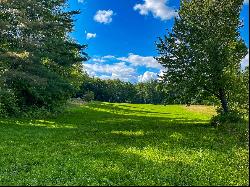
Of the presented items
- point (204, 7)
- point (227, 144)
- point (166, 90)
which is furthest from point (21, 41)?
point (227, 144)

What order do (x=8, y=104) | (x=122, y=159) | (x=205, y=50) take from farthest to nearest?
(x=8, y=104)
(x=205, y=50)
(x=122, y=159)

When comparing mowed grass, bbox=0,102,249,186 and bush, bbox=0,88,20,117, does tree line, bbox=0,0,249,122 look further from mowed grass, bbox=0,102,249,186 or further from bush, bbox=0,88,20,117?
mowed grass, bbox=0,102,249,186

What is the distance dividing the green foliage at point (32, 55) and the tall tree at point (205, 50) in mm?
14578

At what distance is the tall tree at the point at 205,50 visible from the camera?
153 feet

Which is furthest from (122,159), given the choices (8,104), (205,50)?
(8,104)

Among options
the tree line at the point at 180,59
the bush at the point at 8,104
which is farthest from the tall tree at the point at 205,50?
the bush at the point at 8,104

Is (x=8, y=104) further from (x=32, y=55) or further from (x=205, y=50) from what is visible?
(x=205, y=50)

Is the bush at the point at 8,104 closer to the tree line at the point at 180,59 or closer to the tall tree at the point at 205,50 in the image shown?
the tree line at the point at 180,59

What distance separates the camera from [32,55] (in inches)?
2064

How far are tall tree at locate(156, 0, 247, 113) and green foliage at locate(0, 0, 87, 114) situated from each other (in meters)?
14.6

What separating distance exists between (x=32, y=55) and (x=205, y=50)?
2011cm

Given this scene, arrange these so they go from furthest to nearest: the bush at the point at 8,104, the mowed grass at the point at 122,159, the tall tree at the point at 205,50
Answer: the bush at the point at 8,104 → the tall tree at the point at 205,50 → the mowed grass at the point at 122,159

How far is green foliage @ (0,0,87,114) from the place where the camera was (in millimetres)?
51594

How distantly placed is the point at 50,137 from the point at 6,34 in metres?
26.6
